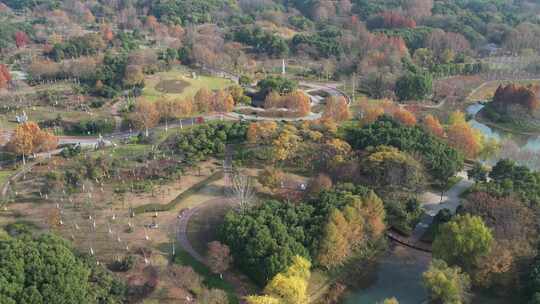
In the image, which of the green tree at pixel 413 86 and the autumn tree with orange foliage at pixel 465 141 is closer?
the autumn tree with orange foliage at pixel 465 141

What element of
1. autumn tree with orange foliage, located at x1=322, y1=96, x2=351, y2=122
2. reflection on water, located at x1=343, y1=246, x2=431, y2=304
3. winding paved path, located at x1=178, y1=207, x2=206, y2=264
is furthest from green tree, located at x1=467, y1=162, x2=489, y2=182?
winding paved path, located at x1=178, y1=207, x2=206, y2=264

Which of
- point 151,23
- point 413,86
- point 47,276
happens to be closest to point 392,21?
point 413,86

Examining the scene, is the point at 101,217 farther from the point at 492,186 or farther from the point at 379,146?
the point at 492,186

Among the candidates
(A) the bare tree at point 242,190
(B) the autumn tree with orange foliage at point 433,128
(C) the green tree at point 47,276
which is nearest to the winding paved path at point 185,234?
(A) the bare tree at point 242,190

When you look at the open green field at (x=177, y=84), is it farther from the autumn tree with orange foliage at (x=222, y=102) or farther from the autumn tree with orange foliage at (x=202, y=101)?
the autumn tree with orange foliage at (x=222, y=102)

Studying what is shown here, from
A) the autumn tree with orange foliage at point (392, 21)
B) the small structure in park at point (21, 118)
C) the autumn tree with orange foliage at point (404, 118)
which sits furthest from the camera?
the autumn tree with orange foliage at point (392, 21)

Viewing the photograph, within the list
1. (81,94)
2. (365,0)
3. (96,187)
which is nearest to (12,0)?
(81,94)
